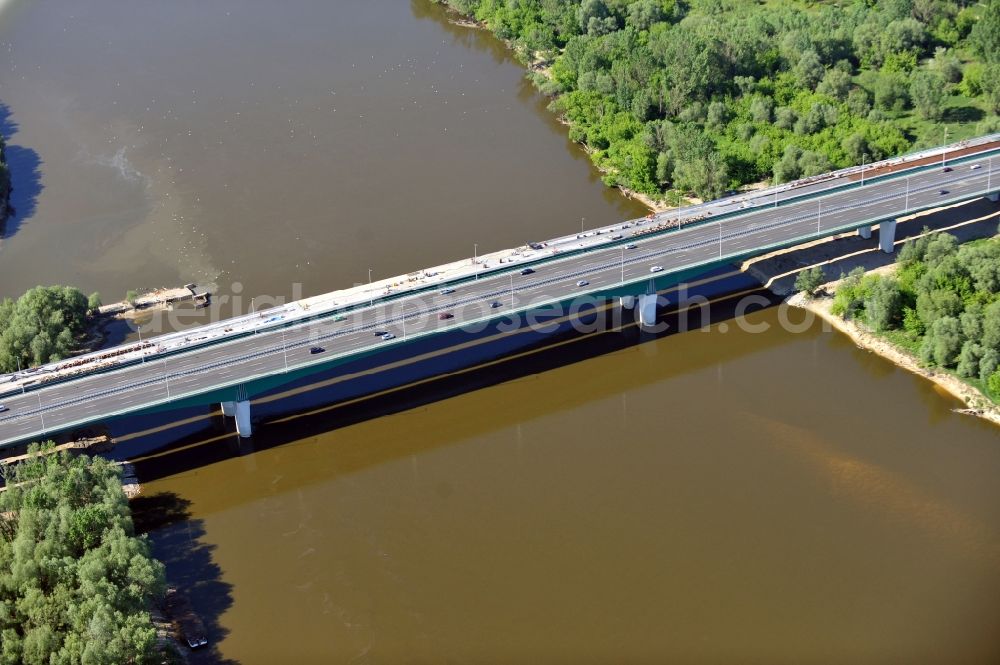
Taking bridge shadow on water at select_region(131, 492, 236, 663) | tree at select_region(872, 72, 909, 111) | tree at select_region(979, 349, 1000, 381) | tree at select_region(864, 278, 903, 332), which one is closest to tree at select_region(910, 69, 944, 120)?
tree at select_region(872, 72, 909, 111)

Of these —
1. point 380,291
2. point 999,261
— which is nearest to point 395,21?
point 380,291

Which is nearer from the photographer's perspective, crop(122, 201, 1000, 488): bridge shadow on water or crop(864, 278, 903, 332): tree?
crop(122, 201, 1000, 488): bridge shadow on water

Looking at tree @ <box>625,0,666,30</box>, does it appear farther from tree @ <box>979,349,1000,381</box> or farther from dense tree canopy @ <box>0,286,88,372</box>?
dense tree canopy @ <box>0,286,88,372</box>

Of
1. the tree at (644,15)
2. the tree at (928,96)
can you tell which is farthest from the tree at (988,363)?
the tree at (644,15)

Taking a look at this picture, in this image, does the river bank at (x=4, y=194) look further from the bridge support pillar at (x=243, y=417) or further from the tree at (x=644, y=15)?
the tree at (x=644, y=15)

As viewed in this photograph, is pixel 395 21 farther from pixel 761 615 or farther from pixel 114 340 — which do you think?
pixel 761 615

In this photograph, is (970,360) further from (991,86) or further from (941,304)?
(991,86)

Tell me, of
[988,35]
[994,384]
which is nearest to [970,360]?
[994,384]
